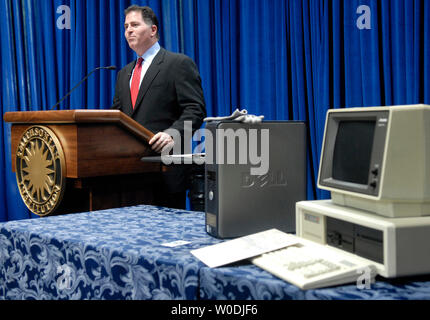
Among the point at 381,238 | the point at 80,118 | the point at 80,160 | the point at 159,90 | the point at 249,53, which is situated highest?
the point at 249,53

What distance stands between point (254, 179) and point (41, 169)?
1.03 m

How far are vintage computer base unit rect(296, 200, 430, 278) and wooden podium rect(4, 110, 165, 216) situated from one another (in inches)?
42.0

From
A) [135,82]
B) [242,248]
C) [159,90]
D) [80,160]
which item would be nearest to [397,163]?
[242,248]

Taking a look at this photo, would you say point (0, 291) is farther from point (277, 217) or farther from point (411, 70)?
point (411, 70)

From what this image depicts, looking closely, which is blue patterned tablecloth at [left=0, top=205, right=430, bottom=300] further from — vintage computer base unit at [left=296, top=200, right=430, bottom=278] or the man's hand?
the man's hand

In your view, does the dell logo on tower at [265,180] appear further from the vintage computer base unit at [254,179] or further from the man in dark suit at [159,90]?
the man in dark suit at [159,90]

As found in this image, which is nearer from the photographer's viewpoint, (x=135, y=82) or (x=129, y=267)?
(x=129, y=267)

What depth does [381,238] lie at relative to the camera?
0.88 metres

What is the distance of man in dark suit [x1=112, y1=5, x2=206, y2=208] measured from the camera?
246cm

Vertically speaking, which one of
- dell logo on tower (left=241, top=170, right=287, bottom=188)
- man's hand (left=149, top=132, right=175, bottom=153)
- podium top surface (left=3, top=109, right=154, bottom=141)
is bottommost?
dell logo on tower (left=241, top=170, right=287, bottom=188)

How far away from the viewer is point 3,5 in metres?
4.22

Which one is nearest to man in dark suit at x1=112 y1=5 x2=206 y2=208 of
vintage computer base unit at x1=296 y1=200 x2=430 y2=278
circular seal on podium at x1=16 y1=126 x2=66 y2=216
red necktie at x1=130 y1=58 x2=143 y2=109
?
red necktie at x1=130 y1=58 x2=143 y2=109

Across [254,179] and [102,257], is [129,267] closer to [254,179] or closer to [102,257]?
[102,257]
